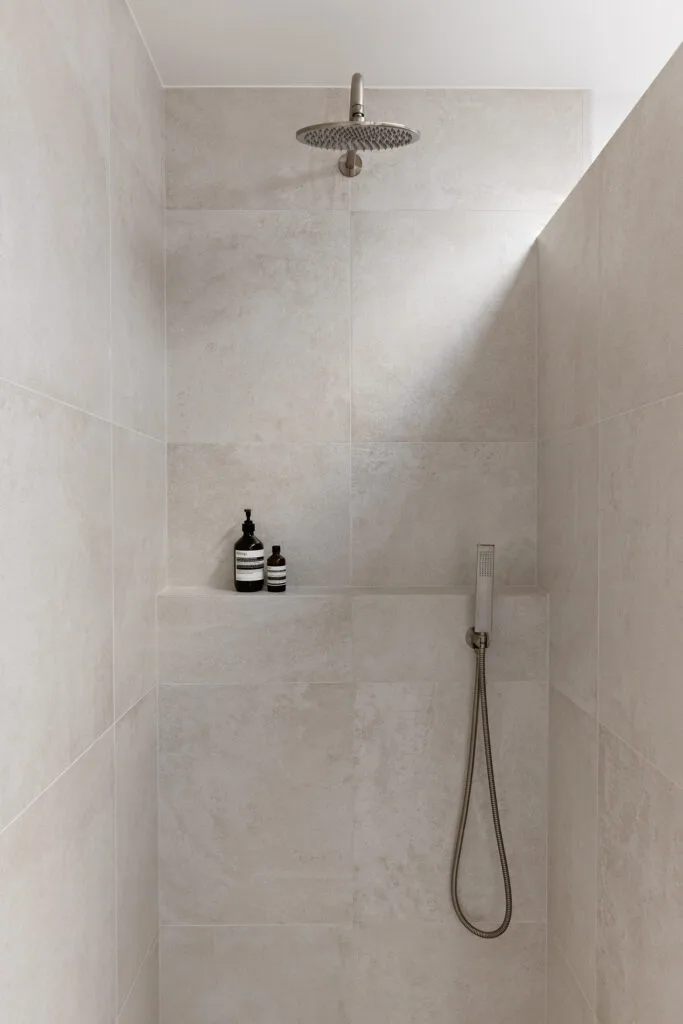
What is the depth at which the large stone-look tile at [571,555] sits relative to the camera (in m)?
1.73

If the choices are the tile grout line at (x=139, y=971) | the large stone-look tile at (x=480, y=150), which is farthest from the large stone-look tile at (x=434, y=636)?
the large stone-look tile at (x=480, y=150)

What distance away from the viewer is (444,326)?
2.19 meters

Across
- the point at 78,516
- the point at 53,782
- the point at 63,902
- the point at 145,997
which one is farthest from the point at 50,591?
the point at 145,997

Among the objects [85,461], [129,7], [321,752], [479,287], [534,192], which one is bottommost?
[321,752]

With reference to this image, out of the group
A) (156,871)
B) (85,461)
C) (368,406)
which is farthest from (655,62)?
(156,871)

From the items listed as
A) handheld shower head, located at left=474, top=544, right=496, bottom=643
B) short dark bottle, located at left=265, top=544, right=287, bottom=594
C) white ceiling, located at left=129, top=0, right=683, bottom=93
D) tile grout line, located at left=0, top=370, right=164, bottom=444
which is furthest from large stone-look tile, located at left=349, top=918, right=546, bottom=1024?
white ceiling, located at left=129, top=0, right=683, bottom=93

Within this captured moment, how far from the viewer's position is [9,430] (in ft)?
3.64

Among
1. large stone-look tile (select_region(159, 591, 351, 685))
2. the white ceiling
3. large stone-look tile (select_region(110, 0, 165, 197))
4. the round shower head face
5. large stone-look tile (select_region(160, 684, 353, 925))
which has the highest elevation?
the white ceiling

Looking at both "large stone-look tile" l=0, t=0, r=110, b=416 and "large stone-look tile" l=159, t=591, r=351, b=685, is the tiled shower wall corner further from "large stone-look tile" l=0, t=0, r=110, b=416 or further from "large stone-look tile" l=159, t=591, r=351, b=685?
"large stone-look tile" l=0, t=0, r=110, b=416

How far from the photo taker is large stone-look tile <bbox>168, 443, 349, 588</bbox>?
2.19m

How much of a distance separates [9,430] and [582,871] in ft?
4.80

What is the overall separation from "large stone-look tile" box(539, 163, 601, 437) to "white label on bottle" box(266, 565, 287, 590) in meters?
0.74

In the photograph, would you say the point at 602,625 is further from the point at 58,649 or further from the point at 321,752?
the point at 58,649

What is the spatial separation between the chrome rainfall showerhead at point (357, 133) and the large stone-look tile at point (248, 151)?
1.03ft
